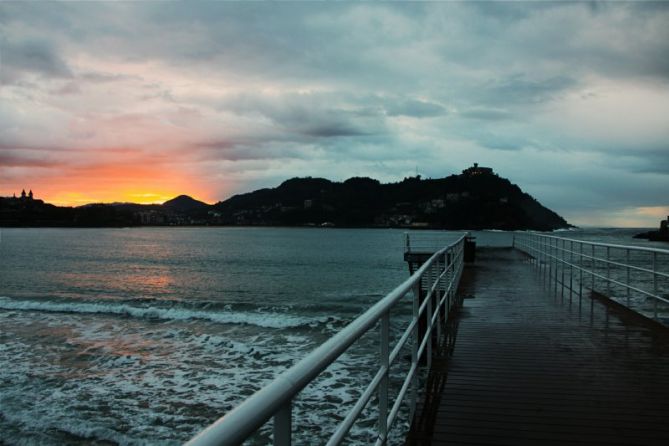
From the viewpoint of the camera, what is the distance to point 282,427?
124cm

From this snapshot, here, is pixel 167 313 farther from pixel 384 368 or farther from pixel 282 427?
pixel 282 427

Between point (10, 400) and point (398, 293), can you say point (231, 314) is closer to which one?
point (10, 400)

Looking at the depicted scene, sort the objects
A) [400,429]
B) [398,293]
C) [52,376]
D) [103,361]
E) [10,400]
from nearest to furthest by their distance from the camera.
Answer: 1. [398,293]
2. [400,429]
3. [10,400]
4. [52,376]
5. [103,361]

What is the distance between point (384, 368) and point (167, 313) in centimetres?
1733

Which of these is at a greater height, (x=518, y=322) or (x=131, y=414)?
(x=518, y=322)

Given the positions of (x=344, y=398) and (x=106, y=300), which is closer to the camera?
(x=344, y=398)

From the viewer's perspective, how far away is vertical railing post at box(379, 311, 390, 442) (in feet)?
8.59

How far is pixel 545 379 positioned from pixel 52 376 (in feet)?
30.9

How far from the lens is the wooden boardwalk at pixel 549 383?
3658 millimetres

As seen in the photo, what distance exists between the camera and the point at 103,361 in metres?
11.2

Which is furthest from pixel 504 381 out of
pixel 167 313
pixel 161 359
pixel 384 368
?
pixel 167 313

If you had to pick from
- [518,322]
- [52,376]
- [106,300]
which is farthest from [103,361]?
[106,300]

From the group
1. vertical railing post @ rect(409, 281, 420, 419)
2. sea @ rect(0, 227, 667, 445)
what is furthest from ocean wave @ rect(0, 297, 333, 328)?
vertical railing post @ rect(409, 281, 420, 419)

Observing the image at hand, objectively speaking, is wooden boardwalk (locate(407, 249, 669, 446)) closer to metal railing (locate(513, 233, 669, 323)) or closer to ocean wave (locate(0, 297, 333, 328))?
metal railing (locate(513, 233, 669, 323))
